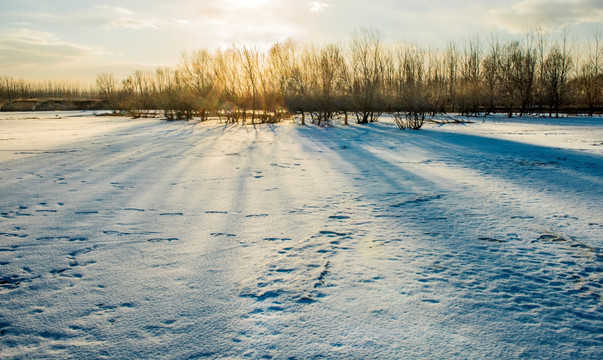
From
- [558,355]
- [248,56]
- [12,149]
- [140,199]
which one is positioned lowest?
[558,355]

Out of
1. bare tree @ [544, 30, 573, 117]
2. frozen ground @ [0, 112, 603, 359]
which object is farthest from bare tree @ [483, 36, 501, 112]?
frozen ground @ [0, 112, 603, 359]

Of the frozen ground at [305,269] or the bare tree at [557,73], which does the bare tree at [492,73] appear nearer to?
the bare tree at [557,73]

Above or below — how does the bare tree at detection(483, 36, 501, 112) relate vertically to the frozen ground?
above

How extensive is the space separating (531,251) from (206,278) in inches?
95.7

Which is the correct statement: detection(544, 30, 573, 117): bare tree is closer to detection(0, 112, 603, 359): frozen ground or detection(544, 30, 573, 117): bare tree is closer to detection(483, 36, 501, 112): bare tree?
detection(483, 36, 501, 112): bare tree

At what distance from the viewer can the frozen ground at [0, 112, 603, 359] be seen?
1736 millimetres

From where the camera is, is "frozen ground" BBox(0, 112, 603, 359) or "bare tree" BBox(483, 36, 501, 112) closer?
"frozen ground" BBox(0, 112, 603, 359)

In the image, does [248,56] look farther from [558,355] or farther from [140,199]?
[558,355]

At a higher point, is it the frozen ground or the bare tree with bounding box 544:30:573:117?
the bare tree with bounding box 544:30:573:117

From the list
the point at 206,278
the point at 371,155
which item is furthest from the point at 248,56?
the point at 206,278

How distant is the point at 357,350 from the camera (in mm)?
1645

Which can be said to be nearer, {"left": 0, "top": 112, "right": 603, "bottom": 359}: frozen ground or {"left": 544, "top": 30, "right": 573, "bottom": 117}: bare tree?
{"left": 0, "top": 112, "right": 603, "bottom": 359}: frozen ground

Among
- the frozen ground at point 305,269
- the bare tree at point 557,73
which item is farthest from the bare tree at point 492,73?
the frozen ground at point 305,269

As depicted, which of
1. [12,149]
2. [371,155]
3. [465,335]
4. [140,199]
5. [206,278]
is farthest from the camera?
[12,149]
